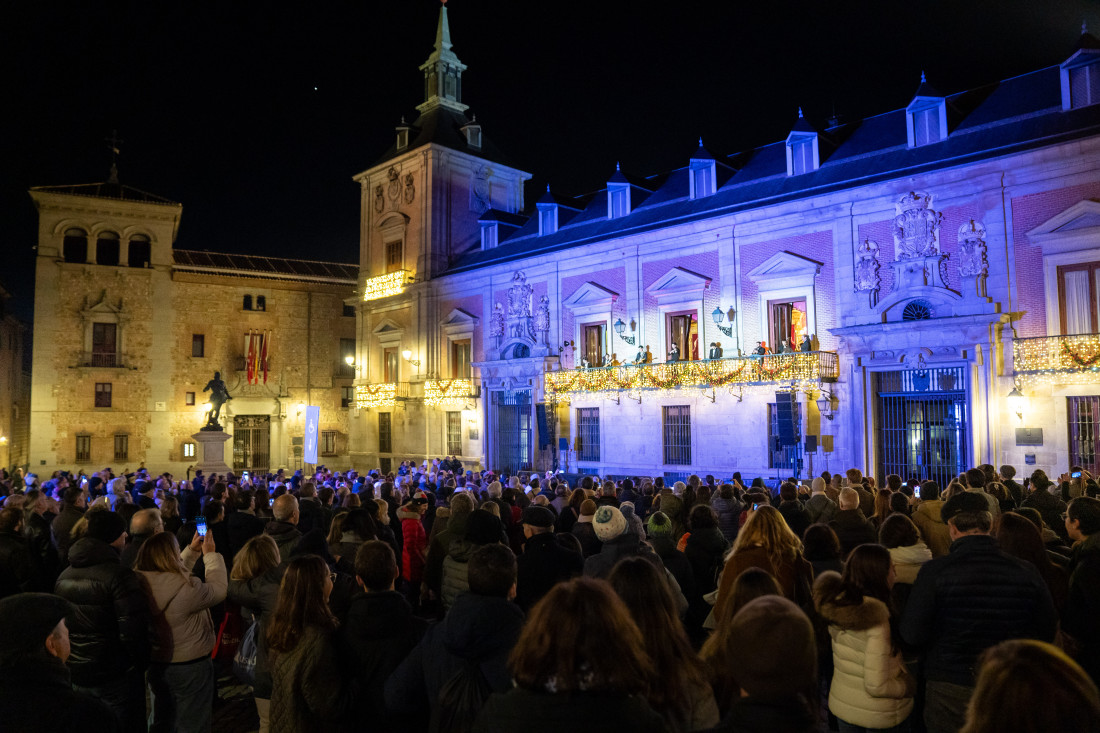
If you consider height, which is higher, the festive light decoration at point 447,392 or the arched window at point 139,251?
the arched window at point 139,251

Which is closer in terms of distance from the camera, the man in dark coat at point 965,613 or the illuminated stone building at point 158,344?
the man in dark coat at point 965,613

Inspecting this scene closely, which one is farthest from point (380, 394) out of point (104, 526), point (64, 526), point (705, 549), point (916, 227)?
point (104, 526)

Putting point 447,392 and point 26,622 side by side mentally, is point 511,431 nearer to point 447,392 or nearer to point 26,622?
point 447,392

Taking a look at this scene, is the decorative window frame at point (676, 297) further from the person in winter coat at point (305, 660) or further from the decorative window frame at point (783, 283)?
the person in winter coat at point (305, 660)

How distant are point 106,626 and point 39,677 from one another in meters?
2.16

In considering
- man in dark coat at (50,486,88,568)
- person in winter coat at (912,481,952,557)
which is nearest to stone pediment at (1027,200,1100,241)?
person in winter coat at (912,481,952,557)

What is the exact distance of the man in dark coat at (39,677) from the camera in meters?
2.72

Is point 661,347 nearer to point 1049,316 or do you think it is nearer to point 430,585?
point 1049,316

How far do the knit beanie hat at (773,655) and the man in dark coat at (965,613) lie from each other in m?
1.93

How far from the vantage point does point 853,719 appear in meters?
4.09

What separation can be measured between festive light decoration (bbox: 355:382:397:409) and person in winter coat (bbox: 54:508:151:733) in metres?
28.8

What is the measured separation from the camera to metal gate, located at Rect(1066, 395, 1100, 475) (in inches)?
680

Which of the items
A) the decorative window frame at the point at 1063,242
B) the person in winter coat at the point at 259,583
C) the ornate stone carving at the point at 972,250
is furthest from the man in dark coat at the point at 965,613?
the ornate stone carving at the point at 972,250

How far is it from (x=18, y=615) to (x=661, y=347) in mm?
23118
